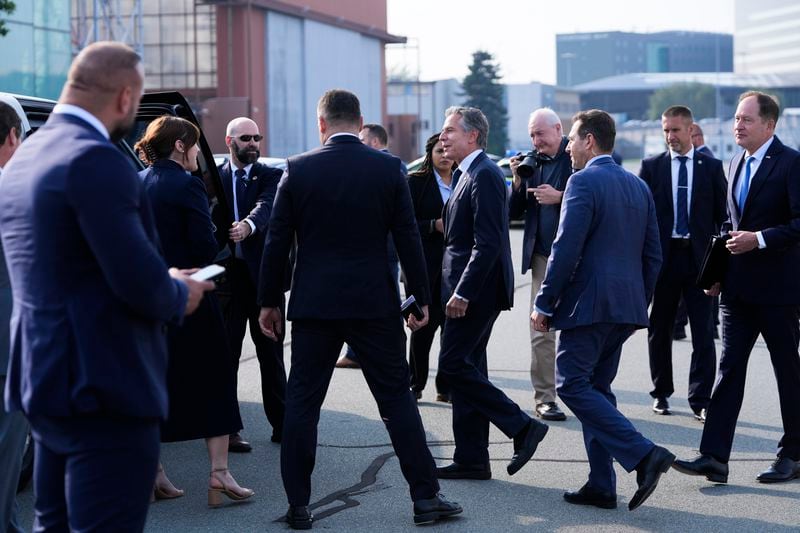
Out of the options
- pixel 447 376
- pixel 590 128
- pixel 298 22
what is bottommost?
pixel 447 376

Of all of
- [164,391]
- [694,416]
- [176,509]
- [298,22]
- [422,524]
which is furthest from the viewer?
[298,22]

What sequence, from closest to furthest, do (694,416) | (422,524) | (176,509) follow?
(422,524)
(176,509)
(694,416)

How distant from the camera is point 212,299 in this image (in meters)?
6.09

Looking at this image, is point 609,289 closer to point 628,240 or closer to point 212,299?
point 628,240

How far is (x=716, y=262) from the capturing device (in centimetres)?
670

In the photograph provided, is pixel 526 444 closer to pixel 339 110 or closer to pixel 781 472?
pixel 781 472

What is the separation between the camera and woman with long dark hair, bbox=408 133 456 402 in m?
8.96

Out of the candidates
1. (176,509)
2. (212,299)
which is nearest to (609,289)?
(212,299)

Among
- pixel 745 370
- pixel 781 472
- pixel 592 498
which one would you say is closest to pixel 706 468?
pixel 781 472

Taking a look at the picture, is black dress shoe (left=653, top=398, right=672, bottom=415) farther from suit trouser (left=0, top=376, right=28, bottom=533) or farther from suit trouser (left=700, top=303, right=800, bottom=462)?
suit trouser (left=0, top=376, right=28, bottom=533)

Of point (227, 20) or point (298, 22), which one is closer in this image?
point (227, 20)

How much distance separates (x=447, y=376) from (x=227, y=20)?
49075 mm

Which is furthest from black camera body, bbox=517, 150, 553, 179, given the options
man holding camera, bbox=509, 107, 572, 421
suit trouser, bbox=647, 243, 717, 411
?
suit trouser, bbox=647, 243, 717, 411

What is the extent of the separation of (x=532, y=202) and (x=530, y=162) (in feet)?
1.15
